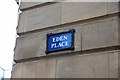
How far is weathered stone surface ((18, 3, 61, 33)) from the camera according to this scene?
530 centimetres

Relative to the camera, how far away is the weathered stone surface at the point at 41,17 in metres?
5.30

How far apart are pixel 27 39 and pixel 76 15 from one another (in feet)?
3.83

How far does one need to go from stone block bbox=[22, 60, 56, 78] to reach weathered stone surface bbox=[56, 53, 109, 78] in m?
0.15

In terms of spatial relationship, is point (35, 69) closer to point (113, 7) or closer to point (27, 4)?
point (27, 4)

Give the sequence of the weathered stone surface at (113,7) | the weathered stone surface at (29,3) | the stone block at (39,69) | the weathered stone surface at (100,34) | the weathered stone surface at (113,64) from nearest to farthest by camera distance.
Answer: the weathered stone surface at (113,64) < the weathered stone surface at (100,34) < the weathered stone surface at (113,7) < the stone block at (39,69) < the weathered stone surface at (29,3)

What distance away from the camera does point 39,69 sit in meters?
4.98

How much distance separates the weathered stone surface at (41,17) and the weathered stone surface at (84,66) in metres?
0.92

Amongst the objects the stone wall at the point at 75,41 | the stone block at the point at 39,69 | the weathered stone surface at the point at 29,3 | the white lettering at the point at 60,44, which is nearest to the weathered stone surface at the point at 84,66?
the stone wall at the point at 75,41

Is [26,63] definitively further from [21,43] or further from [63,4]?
[63,4]

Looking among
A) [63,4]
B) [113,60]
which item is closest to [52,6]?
[63,4]

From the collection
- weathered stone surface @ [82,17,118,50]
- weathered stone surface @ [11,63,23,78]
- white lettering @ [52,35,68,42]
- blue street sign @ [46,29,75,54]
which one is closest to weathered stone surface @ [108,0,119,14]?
weathered stone surface @ [82,17,118,50]

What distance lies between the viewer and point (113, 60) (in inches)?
167

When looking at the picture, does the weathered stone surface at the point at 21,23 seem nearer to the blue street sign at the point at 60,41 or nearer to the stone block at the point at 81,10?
the blue street sign at the point at 60,41

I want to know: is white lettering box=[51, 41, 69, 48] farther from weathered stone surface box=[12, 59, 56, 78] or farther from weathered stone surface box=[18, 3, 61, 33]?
weathered stone surface box=[18, 3, 61, 33]
